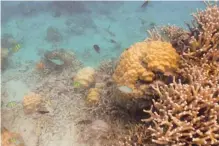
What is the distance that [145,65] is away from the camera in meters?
4.39

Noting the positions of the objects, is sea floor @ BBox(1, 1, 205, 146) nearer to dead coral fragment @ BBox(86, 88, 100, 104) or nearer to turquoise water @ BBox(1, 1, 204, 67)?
turquoise water @ BBox(1, 1, 204, 67)

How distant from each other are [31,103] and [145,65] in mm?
2985

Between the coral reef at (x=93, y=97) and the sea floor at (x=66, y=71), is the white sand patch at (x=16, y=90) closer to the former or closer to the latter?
the sea floor at (x=66, y=71)

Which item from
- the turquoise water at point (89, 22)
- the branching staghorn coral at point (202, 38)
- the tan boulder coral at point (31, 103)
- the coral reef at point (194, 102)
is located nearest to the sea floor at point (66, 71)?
the turquoise water at point (89, 22)

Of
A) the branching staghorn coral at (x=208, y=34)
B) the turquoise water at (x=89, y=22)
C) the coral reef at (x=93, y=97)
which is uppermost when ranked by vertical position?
the turquoise water at (x=89, y=22)

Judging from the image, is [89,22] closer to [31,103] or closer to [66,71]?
[66,71]

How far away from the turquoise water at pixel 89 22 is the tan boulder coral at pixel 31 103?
154 inches

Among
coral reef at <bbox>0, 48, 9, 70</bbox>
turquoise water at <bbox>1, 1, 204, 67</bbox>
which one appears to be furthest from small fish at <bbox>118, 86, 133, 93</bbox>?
coral reef at <bbox>0, 48, 9, 70</bbox>

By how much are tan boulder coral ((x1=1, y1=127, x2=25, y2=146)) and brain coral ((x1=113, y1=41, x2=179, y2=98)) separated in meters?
2.27

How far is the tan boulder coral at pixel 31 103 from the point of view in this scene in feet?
19.1

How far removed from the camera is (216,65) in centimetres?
407

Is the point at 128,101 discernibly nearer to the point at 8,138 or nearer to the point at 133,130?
the point at 133,130

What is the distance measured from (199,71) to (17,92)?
201 inches

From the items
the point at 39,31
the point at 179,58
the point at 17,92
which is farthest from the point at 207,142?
the point at 39,31
